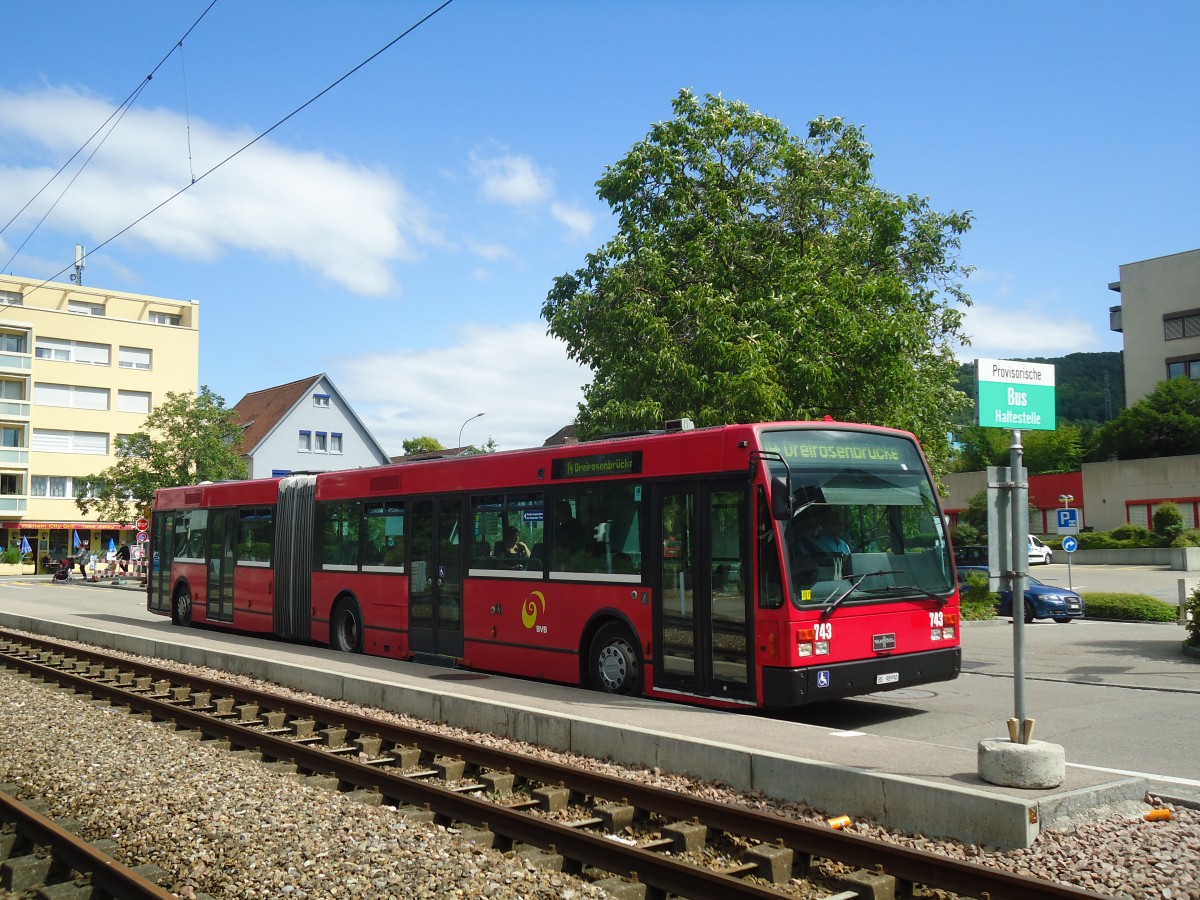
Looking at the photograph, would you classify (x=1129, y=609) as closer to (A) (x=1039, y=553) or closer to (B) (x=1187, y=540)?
(B) (x=1187, y=540)

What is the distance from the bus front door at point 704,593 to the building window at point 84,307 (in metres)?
64.3

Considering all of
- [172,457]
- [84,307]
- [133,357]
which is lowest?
[172,457]

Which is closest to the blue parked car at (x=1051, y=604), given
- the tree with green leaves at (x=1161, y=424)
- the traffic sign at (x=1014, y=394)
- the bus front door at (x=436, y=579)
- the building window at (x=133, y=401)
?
the bus front door at (x=436, y=579)

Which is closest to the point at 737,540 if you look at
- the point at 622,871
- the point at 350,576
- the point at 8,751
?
the point at 622,871

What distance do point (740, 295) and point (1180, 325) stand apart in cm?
5362

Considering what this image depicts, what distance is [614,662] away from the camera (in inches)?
461

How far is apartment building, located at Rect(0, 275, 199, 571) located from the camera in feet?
200

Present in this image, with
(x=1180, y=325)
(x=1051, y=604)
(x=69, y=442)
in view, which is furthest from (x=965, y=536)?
(x=69, y=442)

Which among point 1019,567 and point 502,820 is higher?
point 1019,567

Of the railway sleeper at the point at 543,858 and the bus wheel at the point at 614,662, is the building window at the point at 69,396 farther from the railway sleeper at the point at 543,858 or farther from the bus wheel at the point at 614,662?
the railway sleeper at the point at 543,858

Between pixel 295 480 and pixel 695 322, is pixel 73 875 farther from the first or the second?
pixel 695 322

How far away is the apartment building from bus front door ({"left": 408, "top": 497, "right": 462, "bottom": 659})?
165 ft

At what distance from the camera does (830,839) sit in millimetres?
6133

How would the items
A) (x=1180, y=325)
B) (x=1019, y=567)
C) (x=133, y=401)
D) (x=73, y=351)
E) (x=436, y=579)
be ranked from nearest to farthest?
(x=1019, y=567), (x=436, y=579), (x=73, y=351), (x=1180, y=325), (x=133, y=401)
